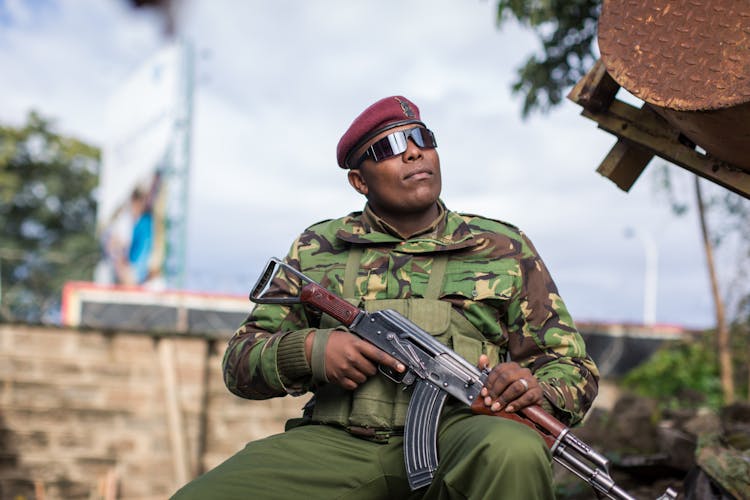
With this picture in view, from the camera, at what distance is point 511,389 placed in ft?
8.58

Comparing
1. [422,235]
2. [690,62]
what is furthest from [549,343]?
[690,62]

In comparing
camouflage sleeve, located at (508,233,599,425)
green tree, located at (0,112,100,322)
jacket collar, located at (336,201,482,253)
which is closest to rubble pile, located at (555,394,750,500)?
camouflage sleeve, located at (508,233,599,425)

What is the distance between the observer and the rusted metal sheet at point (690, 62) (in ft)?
8.08

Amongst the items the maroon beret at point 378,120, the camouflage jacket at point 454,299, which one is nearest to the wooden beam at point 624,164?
the camouflage jacket at point 454,299

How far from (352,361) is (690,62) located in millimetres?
1402

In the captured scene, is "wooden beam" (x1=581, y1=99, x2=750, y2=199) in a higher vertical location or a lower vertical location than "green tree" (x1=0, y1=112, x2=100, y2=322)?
lower

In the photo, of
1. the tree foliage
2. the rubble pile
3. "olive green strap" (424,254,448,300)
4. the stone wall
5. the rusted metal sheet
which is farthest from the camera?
the stone wall

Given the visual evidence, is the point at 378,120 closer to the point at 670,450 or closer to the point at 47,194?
the point at 670,450

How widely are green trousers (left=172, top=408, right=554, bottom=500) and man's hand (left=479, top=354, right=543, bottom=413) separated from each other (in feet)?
0.28

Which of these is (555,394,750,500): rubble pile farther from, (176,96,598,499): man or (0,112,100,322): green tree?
(0,112,100,322): green tree

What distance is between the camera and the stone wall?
9156mm

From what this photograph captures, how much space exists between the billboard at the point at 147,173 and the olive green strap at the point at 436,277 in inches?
672

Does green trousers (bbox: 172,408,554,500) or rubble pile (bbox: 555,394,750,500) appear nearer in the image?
green trousers (bbox: 172,408,554,500)

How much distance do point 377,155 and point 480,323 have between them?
0.75 meters
